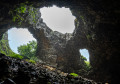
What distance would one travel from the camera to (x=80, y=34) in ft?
49.1

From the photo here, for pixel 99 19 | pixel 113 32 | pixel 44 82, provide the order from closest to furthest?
pixel 44 82
pixel 113 32
pixel 99 19

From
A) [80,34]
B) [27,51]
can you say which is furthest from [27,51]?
[80,34]

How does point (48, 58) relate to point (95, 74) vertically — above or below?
above

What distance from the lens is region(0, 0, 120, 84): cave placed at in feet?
23.3

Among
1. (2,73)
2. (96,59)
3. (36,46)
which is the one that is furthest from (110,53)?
(36,46)

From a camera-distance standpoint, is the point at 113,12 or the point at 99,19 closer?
the point at 113,12

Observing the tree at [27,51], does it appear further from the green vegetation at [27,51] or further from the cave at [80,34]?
the cave at [80,34]

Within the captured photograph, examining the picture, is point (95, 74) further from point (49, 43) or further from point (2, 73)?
point (2, 73)

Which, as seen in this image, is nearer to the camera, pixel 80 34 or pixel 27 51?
pixel 80 34

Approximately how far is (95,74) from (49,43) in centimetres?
907

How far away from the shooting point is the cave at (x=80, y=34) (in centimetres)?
709

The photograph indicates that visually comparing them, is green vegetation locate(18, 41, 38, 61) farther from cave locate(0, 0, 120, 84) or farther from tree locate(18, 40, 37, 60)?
cave locate(0, 0, 120, 84)

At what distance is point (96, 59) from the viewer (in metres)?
11.7

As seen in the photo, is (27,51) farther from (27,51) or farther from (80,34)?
(80,34)
